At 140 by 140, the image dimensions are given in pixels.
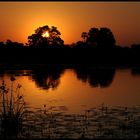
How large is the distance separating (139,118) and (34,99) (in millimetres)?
8230

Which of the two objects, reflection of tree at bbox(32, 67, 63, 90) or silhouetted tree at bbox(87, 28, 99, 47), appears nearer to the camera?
reflection of tree at bbox(32, 67, 63, 90)

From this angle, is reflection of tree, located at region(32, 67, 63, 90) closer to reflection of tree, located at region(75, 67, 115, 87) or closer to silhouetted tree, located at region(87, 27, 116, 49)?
reflection of tree, located at region(75, 67, 115, 87)

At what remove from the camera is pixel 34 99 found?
69.8ft

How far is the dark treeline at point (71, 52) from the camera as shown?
7275cm

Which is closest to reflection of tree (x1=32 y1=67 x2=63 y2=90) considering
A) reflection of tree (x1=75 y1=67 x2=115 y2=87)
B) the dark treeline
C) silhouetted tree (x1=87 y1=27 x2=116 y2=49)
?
reflection of tree (x1=75 y1=67 x2=115 y2=87)

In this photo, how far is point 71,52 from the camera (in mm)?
73625

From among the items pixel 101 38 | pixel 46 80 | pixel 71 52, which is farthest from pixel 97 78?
pixel 101 38

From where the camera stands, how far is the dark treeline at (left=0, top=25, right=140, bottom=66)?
72.8m

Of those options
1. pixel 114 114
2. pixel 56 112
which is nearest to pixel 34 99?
pixel 56 112

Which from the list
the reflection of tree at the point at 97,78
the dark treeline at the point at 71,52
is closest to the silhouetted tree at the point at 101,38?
the dark treeline at the point at 71,52

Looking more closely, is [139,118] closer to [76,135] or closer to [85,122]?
[85,122]

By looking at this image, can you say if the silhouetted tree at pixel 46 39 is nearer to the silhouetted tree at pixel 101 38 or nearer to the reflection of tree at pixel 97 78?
the silhouetted tree at pixel 101 38

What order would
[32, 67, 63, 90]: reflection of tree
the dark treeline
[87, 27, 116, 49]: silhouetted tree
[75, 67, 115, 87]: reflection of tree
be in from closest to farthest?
[32, 67, 63, 90]: reflection of tree < [75, 67, 115, 87]: reflection of tree < the dark treeline < [87, 27, 116, 49]: silhouetted tree

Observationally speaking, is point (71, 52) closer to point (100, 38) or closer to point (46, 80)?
point (100, 38)
